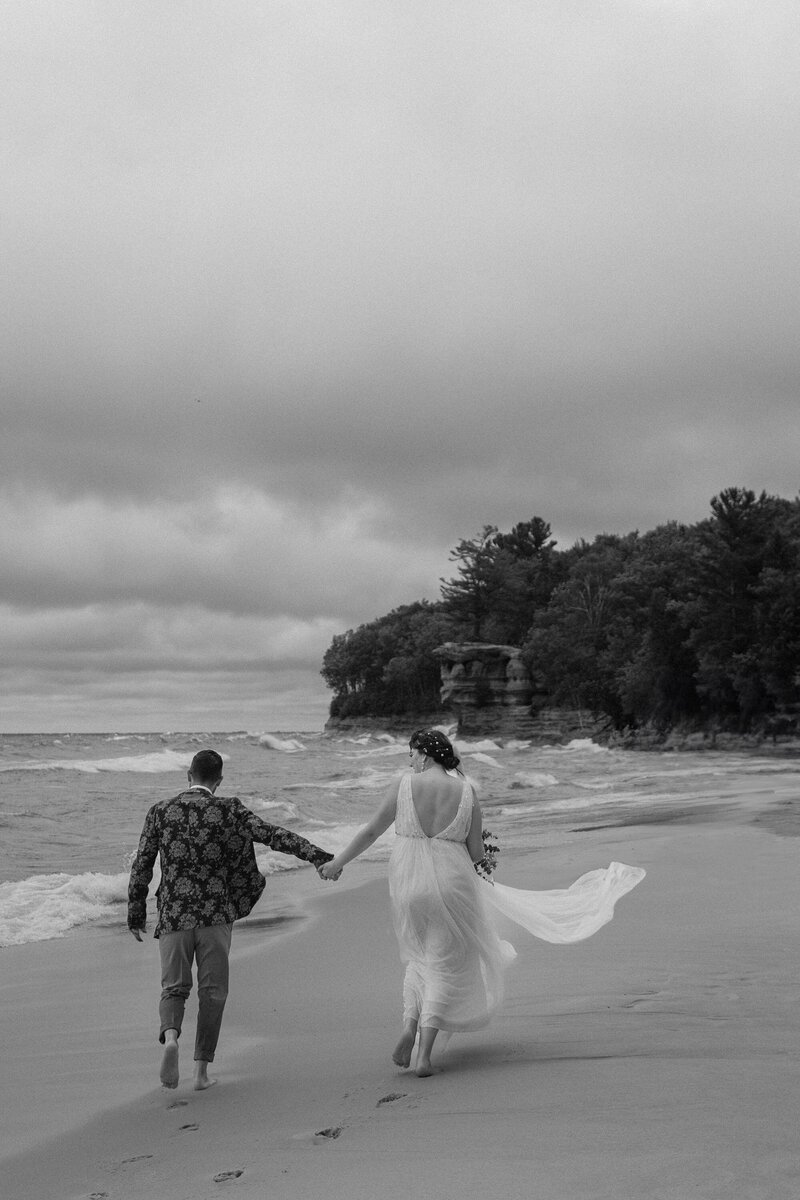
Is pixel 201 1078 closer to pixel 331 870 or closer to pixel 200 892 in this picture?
pixel 200 892

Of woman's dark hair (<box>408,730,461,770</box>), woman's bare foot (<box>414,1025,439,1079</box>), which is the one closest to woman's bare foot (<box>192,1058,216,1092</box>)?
woman's bare foot (<box>414,1025,439,1079</box>)

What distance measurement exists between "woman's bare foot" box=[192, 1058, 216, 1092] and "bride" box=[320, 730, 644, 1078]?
37.8 inches

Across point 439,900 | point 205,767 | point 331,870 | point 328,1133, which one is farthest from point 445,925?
point 205,767

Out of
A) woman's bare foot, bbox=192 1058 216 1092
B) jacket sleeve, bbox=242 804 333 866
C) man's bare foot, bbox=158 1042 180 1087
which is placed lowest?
→ woman's bare foot, bbox=192 1058 216 1092

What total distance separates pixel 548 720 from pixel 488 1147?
8936 centimetres

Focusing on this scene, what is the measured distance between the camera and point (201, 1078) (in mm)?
5512

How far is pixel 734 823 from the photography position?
18.2 metres

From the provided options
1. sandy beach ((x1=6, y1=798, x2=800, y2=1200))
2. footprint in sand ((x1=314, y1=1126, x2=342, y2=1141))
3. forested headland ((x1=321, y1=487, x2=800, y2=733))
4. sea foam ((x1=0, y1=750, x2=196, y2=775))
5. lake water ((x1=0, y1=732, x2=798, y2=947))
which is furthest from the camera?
forested headland ((x1=321, y1=487, x2=800, y2=733))

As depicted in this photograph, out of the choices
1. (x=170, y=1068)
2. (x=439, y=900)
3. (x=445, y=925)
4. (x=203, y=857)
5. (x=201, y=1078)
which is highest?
(x=203, y=857)

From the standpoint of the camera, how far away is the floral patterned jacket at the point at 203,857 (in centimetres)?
553

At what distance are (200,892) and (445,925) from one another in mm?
1278

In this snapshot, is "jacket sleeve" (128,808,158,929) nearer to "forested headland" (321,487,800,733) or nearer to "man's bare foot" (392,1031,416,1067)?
"man's bare foot" (392,1031,416,1067)

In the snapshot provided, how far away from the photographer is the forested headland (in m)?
61.1

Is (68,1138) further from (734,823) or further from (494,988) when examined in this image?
(734,823)
